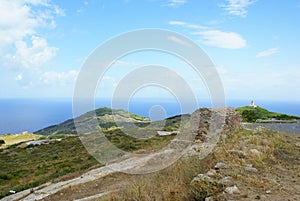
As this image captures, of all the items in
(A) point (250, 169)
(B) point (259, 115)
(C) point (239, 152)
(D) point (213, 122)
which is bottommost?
(A) point (250, 169)

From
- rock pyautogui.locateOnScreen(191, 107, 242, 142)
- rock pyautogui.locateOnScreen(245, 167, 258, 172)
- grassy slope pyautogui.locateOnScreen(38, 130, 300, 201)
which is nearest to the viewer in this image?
grassy slope pyautogui.locateOnScreen(38, 130, 300, 201)

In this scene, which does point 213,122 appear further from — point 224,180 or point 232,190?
point 232,190

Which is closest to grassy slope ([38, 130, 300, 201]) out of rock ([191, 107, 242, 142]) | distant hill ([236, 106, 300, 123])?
rock ([191, 107, 242, 142])

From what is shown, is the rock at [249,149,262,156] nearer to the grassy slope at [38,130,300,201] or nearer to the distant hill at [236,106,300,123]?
the grassy slope at [38,130,300,201]

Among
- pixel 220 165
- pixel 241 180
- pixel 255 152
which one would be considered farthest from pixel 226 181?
pixel 255 152

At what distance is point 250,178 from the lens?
6.43m

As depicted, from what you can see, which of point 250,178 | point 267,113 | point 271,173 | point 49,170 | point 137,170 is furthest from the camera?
point 267,113

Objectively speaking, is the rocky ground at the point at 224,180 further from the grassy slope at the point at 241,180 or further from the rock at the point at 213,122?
the rock at the point at 213,122

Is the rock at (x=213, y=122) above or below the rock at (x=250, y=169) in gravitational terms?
above

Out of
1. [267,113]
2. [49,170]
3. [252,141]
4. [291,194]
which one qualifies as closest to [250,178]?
[291,194]

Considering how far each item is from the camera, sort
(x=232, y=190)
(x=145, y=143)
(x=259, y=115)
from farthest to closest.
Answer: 1. (x=259, y=115)
2. (x=145, y=143)
3. (x=232, y=190)

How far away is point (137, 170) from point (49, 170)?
12.4 meters

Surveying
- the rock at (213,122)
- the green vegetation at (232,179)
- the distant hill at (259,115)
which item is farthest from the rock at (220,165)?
the distant hill at (259,115)

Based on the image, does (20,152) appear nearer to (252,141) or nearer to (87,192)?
(87,192)
